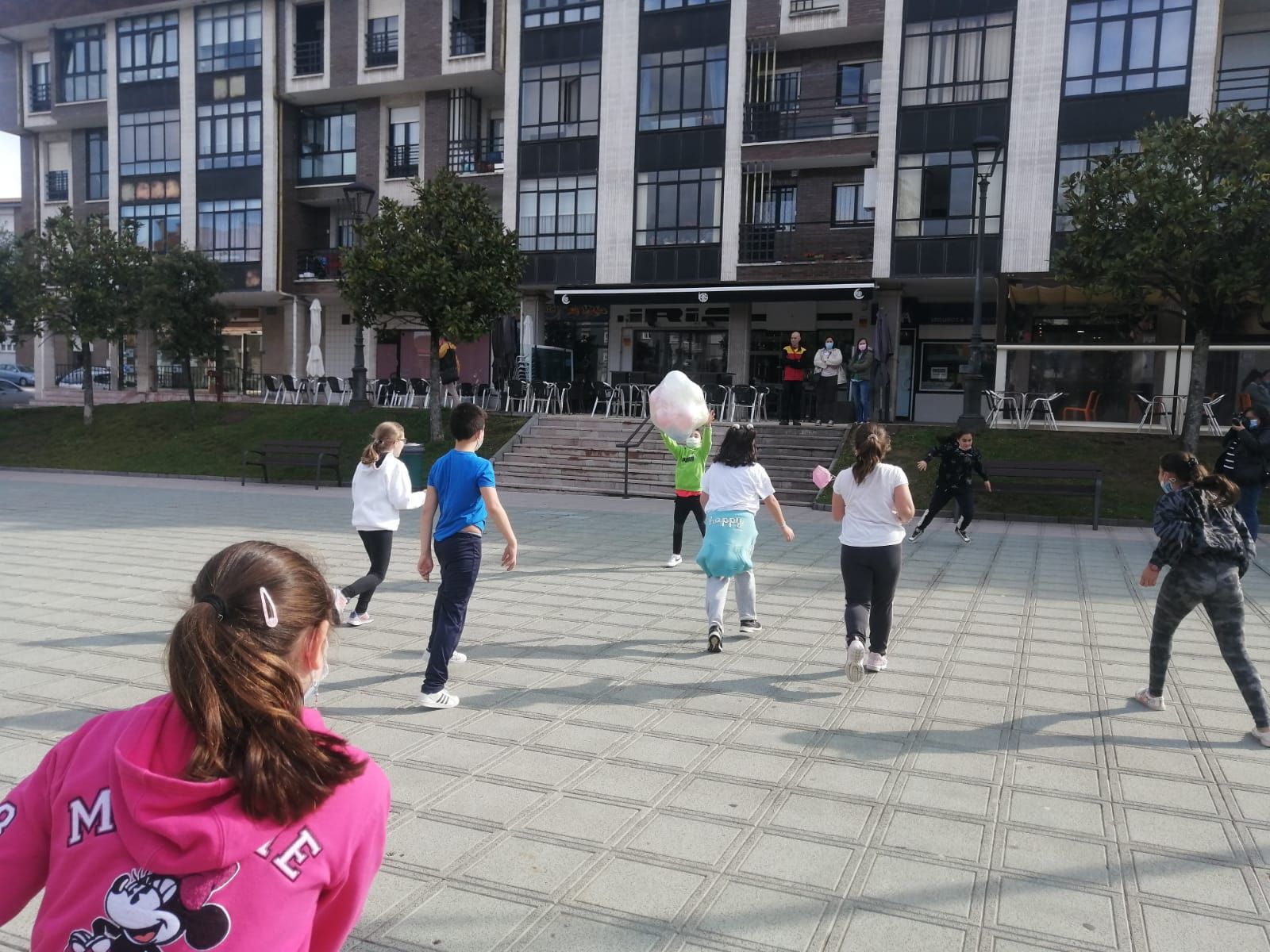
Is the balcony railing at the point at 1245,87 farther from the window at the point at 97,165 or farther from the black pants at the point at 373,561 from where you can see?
the window at the point at 97,165

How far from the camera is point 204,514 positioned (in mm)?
14047

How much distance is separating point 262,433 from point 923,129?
1855cm

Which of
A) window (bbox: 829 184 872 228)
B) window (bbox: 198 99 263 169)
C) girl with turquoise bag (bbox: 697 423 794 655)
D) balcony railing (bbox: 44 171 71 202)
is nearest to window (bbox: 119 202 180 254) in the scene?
window (bbox: 198 99 263 169)

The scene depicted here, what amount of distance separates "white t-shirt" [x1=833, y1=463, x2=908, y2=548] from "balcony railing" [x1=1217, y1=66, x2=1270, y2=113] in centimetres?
2228

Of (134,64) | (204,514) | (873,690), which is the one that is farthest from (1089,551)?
(134,64)

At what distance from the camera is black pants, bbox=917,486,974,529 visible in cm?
1234

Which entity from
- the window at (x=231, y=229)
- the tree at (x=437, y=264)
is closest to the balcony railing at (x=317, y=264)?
the window at (x=231, y=229)

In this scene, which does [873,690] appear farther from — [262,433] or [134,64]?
[134,64]

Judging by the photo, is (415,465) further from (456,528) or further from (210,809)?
(210,809)

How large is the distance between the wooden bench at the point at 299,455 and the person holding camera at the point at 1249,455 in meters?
15.5

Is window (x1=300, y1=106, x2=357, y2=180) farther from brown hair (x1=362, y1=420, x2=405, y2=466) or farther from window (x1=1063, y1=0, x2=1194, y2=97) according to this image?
brown hair (x1=362, y1=420, x2=405, y2=466)

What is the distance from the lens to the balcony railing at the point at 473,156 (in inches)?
1181

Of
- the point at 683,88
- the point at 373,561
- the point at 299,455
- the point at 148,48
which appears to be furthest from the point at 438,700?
the point at 148,48

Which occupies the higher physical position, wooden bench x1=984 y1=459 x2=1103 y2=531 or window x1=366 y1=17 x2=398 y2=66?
window x1=366 y1=17 x2=398 y2=66
